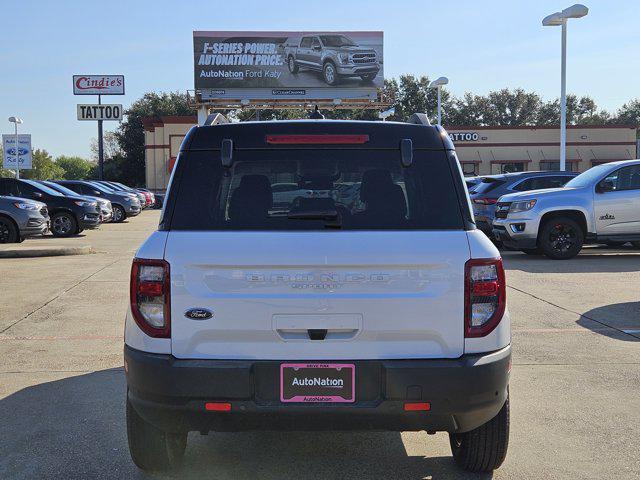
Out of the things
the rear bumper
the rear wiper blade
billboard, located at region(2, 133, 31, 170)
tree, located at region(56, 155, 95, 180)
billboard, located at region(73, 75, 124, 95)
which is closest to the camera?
the rear bumper

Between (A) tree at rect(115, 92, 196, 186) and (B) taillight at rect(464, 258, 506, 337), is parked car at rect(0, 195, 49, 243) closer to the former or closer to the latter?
(B) taillight at rect(464, 258, 506, 337)

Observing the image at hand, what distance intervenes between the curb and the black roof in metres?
12.4

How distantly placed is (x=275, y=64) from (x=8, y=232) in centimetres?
3268

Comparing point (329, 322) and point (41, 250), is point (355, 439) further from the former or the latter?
point (41, 250)

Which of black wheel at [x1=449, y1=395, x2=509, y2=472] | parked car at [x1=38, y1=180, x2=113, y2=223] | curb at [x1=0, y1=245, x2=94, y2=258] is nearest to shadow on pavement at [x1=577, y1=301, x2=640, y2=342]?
black wheel at [x1=449, y1=395, x2=509, y2=472]

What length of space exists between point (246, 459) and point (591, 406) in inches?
100

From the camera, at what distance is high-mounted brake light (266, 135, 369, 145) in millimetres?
3525

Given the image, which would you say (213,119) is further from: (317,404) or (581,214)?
(581,214)

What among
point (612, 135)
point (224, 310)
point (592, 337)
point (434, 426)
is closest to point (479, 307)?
point (434, 426)

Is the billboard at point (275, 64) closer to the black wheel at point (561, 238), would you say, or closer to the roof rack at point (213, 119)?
the black wheel at point (561, 238)

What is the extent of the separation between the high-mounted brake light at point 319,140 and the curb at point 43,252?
12.7 meters

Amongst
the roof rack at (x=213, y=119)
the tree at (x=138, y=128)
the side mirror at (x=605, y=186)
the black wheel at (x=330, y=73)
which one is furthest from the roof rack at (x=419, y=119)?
the tree at (x=138, y=128)

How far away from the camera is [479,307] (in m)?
3.26

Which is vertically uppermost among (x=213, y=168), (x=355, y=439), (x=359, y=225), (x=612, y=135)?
A: (x=612, y=135)
